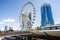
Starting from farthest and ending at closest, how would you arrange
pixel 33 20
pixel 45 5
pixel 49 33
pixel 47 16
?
pixel 33 20
pixel 45 5
pixel 47 16
pixel 49 33

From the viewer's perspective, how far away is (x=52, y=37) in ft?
4.08

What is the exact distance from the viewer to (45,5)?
4684 mm

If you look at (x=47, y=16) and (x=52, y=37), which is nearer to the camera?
(x=52, y=37)

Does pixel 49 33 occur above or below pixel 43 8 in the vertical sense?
below

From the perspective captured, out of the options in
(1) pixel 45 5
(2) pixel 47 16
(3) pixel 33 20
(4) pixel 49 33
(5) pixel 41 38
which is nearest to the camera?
A: (4) pixel 49 33

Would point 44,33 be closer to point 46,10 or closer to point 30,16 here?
point 46,10

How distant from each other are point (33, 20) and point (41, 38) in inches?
146

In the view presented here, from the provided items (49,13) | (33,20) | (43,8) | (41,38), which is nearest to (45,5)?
(43,8)

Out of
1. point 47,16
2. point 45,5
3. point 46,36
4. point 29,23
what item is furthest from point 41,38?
point 29,23

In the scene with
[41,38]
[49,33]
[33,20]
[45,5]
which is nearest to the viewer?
[49,33]

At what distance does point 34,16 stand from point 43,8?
1.94ft

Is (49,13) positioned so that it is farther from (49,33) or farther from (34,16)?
(49,33)

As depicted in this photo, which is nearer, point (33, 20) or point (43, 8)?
point (43, 8)

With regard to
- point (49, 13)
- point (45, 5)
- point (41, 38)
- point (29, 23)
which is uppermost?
point (45, 5)
